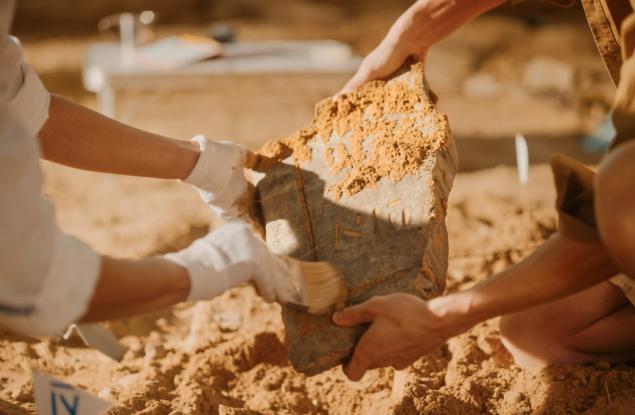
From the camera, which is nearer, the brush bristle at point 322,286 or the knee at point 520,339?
the brush bristle at point 322,286

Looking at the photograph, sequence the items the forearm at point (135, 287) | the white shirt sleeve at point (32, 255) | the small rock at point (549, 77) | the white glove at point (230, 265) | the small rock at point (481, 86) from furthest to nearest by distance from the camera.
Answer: the small rock at point (481, 86) < the small rock at point (549, 77) < the white glove at point (230, 265) < the forearm at point (135, 287) < the white shirt sleeve at point (32, 255)

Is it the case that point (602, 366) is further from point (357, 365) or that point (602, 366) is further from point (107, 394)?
point (107, 394)

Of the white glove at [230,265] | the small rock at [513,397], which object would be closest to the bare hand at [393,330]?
the white glove at [230,265]

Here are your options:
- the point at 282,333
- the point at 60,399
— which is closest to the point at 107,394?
the point at 60,399

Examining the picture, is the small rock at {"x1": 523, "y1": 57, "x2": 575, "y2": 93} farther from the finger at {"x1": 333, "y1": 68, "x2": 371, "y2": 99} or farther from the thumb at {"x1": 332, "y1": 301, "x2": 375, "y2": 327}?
the thumb at {"x1": 332, "y1": 301, "x2": 375, "y2": 327}

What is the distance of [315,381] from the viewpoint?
1723 millimetres

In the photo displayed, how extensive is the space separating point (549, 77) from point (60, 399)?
374 centimetres

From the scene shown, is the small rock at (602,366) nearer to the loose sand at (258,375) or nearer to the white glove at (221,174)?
the loose sand at (258,375)

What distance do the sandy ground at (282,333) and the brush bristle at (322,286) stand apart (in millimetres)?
274

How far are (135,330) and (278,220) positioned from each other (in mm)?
575

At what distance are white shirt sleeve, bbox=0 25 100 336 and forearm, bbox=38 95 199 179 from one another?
1.43 ft

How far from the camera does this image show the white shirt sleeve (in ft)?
3.30

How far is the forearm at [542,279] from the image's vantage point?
125 centimetres

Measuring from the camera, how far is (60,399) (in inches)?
50.8
